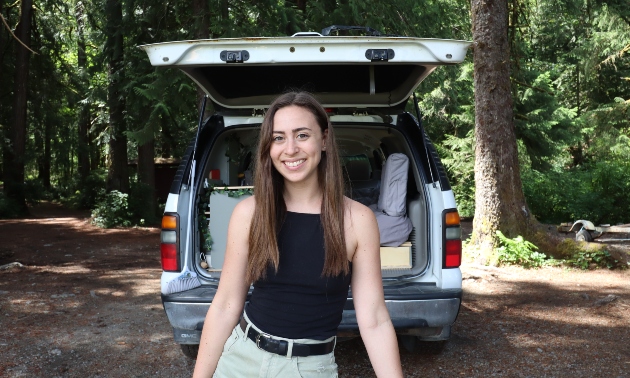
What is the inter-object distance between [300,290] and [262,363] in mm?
244

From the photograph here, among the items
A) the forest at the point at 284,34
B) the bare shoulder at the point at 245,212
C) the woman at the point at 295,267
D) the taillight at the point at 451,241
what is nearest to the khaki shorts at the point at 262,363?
the woman at the point at 295,267

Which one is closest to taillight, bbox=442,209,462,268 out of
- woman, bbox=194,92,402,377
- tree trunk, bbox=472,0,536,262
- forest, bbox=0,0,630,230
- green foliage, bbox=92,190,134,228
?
woman, bbox=194,92,402,377

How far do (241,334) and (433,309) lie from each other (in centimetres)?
248

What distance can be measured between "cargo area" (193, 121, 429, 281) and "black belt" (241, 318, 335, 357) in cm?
223

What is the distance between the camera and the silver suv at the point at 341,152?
155 inches

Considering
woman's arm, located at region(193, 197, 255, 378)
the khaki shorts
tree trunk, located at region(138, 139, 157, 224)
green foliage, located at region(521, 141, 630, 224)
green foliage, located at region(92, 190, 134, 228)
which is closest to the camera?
the khaki shorts

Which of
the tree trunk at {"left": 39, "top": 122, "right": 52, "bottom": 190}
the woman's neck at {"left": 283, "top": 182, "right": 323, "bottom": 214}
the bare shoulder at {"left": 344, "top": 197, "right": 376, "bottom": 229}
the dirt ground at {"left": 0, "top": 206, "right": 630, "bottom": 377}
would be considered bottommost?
the dirt ground at {"left": 0, "top": 206, "right": 630, "bottom": 377}

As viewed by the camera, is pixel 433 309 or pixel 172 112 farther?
pixel 172 112

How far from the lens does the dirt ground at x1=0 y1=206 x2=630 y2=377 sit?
197 inches

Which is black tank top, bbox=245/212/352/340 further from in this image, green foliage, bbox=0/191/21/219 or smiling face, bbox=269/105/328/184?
green foliage, bbox=0/191/21/219

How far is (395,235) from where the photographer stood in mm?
5164

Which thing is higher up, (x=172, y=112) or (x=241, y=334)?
(x=172, y=112)

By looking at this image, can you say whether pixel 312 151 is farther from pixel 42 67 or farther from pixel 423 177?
pixel 42 67

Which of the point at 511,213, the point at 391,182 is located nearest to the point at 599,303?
the point at 511,213
